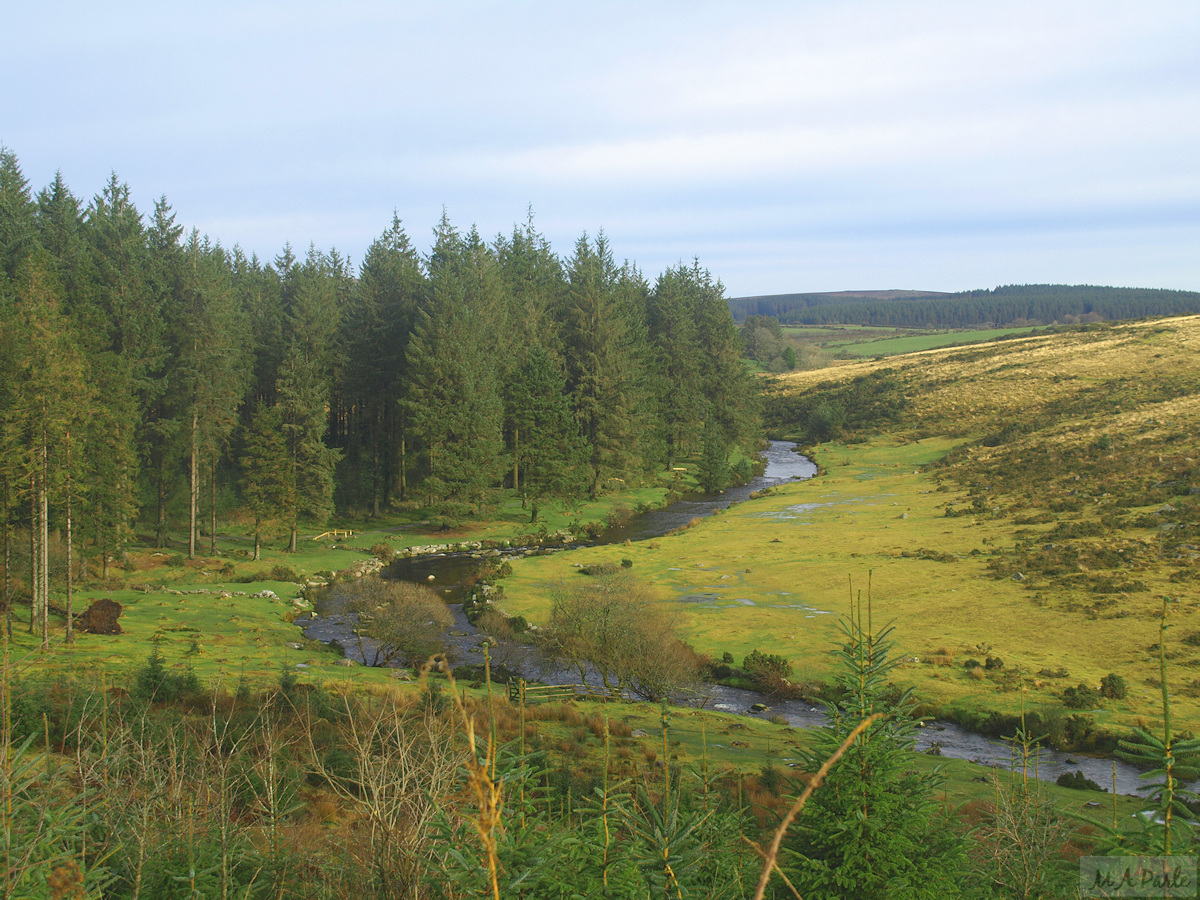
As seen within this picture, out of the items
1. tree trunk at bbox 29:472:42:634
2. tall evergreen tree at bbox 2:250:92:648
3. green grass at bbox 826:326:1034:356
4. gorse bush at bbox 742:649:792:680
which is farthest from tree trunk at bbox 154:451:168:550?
green grass at bbox 826:326:1034:356

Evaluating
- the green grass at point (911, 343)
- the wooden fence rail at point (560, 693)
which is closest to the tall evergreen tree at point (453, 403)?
the wooden fence rail at point (560, 693)

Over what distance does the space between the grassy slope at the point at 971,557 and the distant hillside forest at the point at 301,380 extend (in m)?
12.6

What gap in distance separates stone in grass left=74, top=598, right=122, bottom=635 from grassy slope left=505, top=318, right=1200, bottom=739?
1462 centimetres

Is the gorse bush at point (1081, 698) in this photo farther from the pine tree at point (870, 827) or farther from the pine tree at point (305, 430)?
the pine tree at point (305, 430)

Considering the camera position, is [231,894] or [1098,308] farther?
[1098,308]

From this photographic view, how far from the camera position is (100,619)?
25.8 meters

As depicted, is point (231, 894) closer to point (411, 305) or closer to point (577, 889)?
point (577, 889)

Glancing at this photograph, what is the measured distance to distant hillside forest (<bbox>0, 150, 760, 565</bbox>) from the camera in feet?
89.5

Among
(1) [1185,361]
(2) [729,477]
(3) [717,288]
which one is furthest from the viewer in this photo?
(3) [717,288]

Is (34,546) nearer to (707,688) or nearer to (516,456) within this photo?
(707,688)

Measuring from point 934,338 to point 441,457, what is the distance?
14869 cm

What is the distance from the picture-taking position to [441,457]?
45406 millimetres

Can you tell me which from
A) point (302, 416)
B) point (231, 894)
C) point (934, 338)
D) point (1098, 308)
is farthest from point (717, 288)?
point (1098, 308)

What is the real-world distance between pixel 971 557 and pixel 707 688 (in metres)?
19.0
